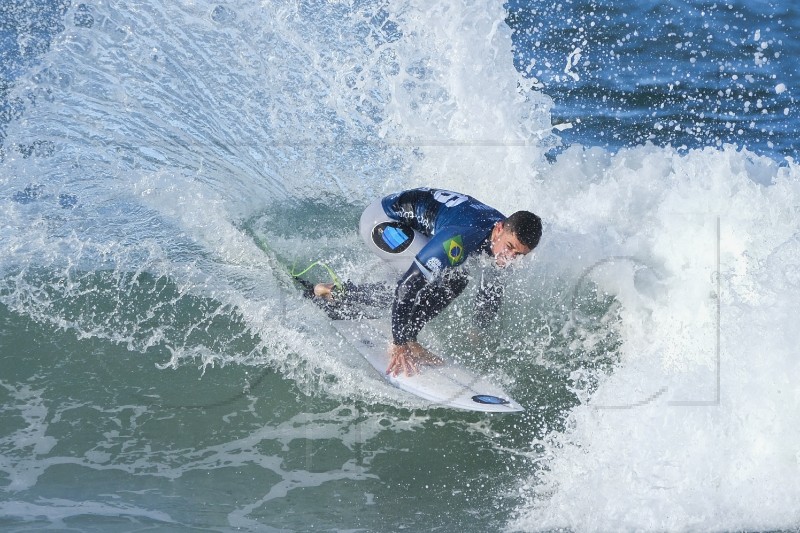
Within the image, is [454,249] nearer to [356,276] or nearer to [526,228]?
[526,228]

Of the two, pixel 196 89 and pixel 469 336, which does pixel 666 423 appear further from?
pixel 196 89

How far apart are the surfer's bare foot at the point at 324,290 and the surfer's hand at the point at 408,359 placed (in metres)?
0.74

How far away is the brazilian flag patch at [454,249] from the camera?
16.4ft

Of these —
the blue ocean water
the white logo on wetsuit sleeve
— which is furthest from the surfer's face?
the blue ocean water

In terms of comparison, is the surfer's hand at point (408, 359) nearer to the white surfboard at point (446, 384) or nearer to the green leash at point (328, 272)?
the white surfboard at point (446, 384)

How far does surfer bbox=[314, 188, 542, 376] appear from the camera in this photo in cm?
500

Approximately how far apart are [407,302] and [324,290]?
42.2 inches

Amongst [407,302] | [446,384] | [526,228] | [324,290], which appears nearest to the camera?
[526,228]

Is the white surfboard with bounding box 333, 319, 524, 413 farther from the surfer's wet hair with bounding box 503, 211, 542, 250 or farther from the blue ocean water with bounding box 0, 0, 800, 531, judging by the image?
the surfer's wet hair with bounding box 503, 211, 542, 250

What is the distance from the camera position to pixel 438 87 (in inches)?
306

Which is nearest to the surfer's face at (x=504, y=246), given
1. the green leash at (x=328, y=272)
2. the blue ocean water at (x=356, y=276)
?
the blue ocean water at (x=356, y=276)

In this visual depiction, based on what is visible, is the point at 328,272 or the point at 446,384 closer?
the point at 446,384

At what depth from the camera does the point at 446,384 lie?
17.4 feet

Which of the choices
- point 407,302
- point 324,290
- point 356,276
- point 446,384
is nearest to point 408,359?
point 446,384
